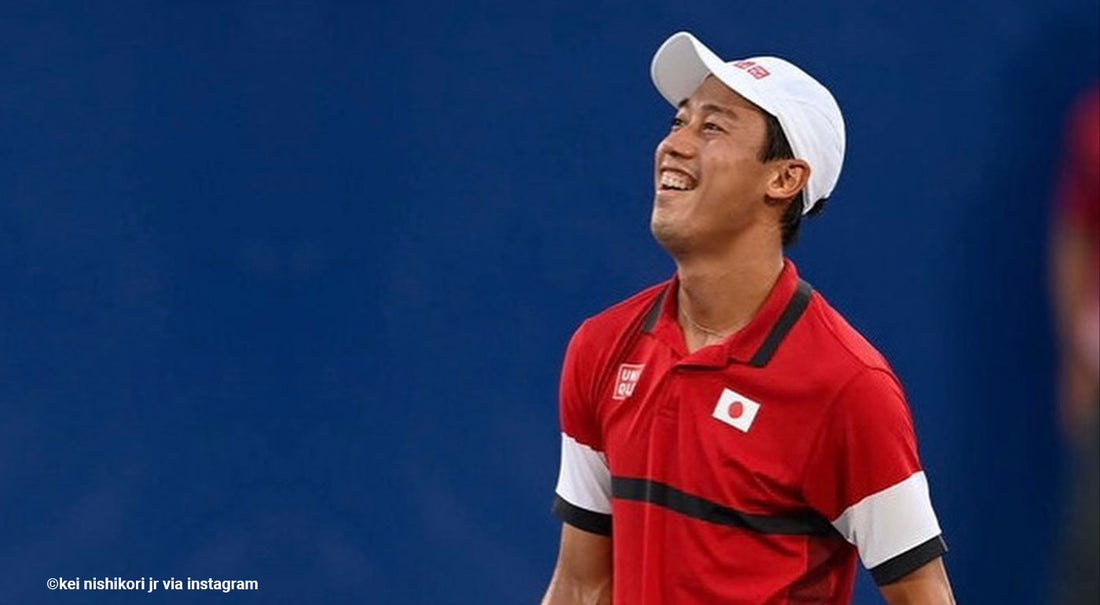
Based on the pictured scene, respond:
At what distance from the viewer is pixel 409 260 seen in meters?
3.22

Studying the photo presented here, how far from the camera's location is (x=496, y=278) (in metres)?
3.21

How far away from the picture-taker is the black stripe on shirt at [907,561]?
7.37ft

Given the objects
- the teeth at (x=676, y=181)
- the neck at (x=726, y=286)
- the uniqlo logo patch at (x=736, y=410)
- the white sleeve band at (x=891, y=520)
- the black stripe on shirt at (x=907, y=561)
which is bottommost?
the black stripe on shirt at (x=907, y=561)

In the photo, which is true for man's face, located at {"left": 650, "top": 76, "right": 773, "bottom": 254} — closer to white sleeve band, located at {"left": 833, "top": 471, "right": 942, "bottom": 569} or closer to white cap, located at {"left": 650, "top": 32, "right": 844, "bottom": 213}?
white cap, located at {"left": 650, "top": 32, "right": 844, "bottom": 213}

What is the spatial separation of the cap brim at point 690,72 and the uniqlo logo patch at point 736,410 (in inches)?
13.4

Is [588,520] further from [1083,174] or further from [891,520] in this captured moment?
[1083,174]

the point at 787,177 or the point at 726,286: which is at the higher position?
the point at 787,177

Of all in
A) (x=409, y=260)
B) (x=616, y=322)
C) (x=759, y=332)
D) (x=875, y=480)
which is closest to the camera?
(x=875, y=480)

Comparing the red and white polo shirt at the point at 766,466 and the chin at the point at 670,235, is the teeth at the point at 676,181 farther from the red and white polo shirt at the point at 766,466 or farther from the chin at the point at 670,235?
the red and white polo shirt at the point at 766,466

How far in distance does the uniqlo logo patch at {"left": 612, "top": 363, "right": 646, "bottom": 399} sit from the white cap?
28 cm

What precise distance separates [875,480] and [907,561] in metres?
0.11

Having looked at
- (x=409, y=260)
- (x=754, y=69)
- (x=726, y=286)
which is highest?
(x=409, y=260)

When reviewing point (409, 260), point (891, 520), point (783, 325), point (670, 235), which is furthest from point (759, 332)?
point (409, 260)

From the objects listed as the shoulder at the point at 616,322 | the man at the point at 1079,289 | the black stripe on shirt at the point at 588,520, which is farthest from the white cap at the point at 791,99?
the man at the point at 1079,289
